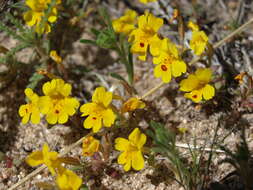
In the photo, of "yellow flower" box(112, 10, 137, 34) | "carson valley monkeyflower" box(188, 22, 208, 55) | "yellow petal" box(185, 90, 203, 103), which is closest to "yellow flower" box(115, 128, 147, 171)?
"yellow petal" box(185, 90, 203, 103)

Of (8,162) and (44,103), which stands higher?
(44,103)

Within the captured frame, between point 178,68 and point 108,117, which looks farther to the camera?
point 178,68

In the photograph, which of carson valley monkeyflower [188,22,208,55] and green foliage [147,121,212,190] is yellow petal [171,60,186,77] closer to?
carson valley monkeyflower [188,22,208,55]

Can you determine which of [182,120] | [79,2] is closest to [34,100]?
[182,120]

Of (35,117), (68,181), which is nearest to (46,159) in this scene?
(68,181)

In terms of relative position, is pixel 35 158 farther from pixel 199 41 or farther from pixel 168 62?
pixel 199 41

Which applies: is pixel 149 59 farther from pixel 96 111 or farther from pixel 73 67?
pixel 96 111

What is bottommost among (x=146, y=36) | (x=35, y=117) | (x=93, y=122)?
(x=93, y=122)

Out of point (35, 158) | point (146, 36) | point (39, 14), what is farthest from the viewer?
point (39, 14)
